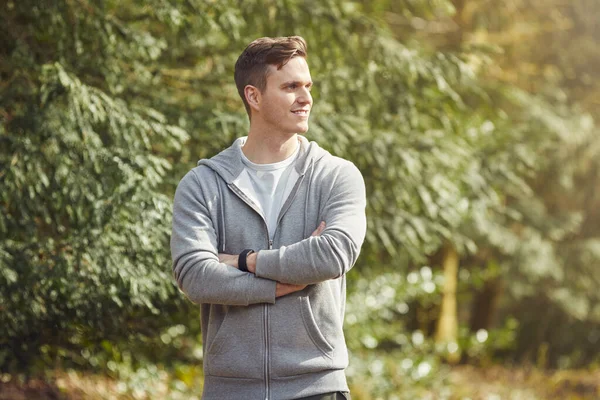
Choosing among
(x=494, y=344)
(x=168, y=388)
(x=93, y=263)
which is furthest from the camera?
(x=494, y=344)

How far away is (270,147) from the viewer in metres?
2.42

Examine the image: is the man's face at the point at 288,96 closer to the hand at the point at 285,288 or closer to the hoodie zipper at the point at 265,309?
the hoodie zipper at the point at 265,309

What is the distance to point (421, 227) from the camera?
5.40 metres

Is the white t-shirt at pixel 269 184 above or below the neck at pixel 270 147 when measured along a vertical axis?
below

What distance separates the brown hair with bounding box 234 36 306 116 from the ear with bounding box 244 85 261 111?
0.04ft

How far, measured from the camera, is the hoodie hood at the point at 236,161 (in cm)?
238

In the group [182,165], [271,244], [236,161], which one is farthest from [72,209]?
[271,244]

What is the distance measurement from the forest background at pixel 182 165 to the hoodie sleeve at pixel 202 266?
1.66 m

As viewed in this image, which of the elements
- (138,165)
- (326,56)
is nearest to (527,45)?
(326,56)

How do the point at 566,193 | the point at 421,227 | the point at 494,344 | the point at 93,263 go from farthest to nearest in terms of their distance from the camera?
the point at 566,193
the point at 494,344
the point at 421,227
the point at 93,263

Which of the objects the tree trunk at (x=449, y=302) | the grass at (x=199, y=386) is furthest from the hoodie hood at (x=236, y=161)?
the tree trunk at (x=449, y=302)

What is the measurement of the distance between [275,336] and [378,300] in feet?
15.7

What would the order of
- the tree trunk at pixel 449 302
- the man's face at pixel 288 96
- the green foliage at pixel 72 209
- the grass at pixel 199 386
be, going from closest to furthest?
the man's face at pixel 288 96, the green foliage at pixel 72 209, the grass at pixel 199 386, the tree trunk at pixel 449 302

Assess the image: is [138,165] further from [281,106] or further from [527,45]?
[527,45]
